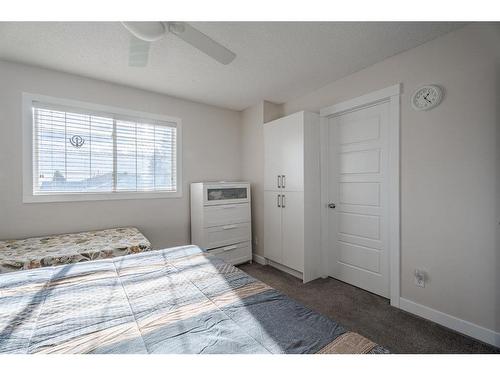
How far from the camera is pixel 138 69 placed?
2377mm

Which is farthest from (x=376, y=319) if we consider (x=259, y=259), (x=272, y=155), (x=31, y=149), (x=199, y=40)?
(x=31, y=149)

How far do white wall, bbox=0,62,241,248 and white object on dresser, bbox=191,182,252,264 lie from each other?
1.03ft

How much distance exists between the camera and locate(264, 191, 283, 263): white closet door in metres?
3.10

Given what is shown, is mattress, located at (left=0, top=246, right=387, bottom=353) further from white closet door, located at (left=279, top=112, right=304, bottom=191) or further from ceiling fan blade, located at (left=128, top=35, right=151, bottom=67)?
white closet door, located at (left=279, top=112, right=304, bottom=191)

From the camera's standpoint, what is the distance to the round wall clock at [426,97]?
6.17 feet

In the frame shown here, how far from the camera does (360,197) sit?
2.55 metres

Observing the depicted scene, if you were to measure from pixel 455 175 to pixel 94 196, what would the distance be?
138 inches

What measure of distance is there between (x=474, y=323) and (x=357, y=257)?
102 cm

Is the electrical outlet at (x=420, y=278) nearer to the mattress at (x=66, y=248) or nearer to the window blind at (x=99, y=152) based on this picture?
the mattress at (x=66, y=248)

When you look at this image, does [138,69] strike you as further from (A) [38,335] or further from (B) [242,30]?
(A) [38,335]

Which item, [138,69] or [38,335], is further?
[138,69]

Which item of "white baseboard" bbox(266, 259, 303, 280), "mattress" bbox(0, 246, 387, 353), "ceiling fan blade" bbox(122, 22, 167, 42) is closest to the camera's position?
"mattress" bbox(0, 246, 387, 353)

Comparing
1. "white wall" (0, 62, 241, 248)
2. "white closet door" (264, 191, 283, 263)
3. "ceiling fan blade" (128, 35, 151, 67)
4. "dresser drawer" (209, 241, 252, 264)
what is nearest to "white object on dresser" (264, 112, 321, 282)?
"white closet door" (264, 191, 283, 263)
